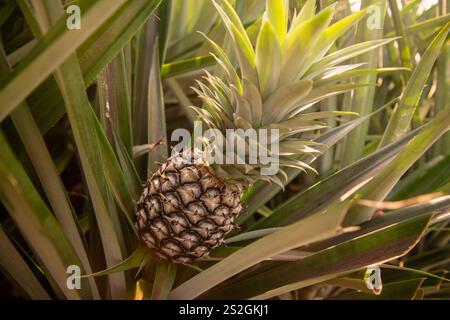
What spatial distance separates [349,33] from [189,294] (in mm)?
614

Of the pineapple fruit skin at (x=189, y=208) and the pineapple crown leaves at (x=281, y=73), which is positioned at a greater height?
the pineapple crown leaves at (x=281, y=73)

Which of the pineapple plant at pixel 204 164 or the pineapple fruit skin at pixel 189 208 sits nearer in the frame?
the pineapple plant at pixel 204 164

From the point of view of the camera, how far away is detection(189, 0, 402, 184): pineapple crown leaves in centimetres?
61

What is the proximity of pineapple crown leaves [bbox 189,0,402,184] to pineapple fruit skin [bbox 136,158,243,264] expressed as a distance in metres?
0.03

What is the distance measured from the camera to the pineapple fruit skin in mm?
709

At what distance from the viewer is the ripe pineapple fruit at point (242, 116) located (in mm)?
630

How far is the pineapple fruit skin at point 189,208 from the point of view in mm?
709

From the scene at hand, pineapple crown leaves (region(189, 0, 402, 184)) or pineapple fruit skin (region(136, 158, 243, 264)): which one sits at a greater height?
pineapple crown leaves (region(189, 0, 402, 184))

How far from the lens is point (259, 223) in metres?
0.82

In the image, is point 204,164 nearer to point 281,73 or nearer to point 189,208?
point 189,208

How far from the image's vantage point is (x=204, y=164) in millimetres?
713

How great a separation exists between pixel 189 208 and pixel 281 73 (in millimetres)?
227

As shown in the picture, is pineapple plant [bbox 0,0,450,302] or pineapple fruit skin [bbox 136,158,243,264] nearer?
pineapple plant [bbox 0,0,450,302]
